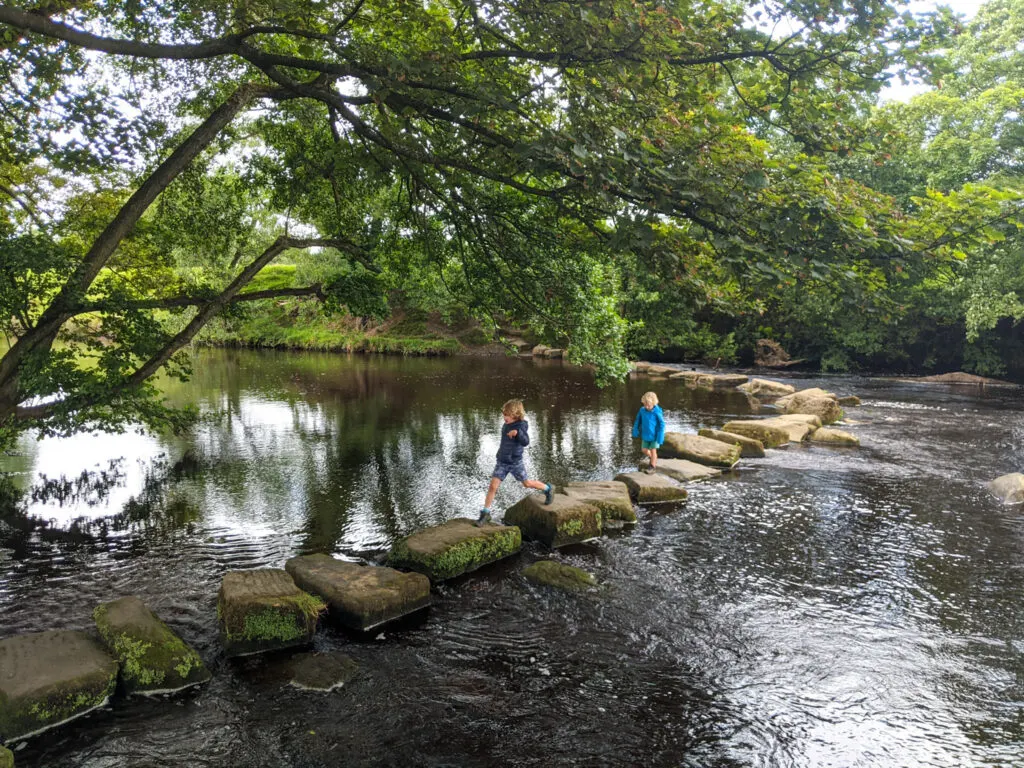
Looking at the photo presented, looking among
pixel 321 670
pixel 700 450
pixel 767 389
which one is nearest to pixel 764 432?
pixel 700 450

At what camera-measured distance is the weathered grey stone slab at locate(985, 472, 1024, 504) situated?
12094 millimetres

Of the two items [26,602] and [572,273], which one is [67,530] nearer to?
[26,602]

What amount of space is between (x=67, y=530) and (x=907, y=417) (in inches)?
940

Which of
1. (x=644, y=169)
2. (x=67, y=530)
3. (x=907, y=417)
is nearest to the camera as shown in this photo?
(x=644, y=169)

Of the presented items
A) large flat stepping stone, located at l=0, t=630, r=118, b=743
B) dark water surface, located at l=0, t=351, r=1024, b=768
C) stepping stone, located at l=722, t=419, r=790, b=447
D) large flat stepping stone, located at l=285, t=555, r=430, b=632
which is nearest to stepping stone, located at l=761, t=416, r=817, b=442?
stepping stone, located at l=722, t=419, r=790, b=447

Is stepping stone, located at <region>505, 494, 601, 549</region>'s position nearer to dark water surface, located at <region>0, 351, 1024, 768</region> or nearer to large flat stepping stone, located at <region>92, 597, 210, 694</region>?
dark water surface, located at <region>0, 351, 1024, 768</region>

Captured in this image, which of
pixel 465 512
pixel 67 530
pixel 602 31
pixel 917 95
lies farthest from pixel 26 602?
pixel 917 95

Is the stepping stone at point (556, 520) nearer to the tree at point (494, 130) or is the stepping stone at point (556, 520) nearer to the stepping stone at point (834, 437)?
the tree at point (494, 130)

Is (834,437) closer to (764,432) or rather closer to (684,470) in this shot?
(764,432)

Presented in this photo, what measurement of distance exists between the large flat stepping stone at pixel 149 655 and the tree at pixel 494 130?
430cm

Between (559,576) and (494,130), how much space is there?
5.81m

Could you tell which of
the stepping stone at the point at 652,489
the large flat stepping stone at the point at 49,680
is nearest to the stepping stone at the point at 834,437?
the stepping stone at the point at 652,489

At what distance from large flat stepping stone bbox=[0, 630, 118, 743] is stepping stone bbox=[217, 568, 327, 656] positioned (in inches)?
42.7

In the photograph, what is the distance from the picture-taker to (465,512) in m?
11.9
